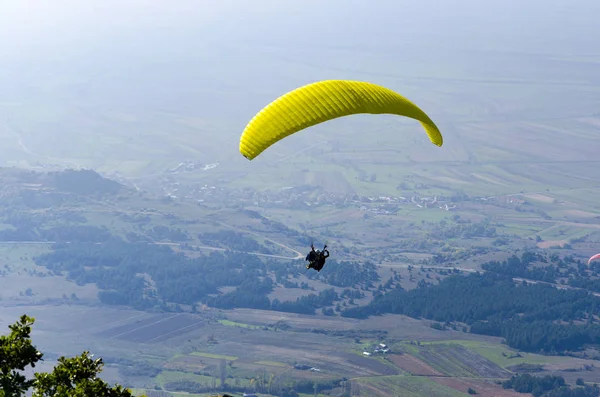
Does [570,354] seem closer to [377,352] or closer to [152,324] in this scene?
[377,352]

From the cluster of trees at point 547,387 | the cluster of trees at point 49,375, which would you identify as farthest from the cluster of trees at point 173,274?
the cluster of trees at point 49,375

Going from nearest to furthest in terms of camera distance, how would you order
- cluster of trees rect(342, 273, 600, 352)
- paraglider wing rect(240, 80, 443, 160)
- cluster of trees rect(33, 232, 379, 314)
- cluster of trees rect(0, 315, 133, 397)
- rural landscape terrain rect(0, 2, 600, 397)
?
cluster of trees rect(0, 315, 133, 397), paraglider wing rect(240, 80, 443, 160), rural landscape terrain rect(0, 2, 600, 397), cluster of trees rect(342, 273, 600, 352), cluster of trees rect(33, 232, 379, 314)

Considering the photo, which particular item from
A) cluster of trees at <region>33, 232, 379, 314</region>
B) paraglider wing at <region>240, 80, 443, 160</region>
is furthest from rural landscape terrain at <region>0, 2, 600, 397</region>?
paraglider wing at <region>240, 80, 443, 160</region>

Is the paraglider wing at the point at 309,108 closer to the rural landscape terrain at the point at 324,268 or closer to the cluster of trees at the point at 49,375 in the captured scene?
the cluster of trees at the point at 49,375

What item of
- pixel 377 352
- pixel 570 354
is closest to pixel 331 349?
pixel 377 352

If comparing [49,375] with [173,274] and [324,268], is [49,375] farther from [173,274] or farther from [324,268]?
[173,274]

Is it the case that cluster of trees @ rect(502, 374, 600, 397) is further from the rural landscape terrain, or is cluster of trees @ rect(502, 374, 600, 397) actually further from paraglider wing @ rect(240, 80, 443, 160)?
paraglider wing @ rect(240, 80, 443, 160)
